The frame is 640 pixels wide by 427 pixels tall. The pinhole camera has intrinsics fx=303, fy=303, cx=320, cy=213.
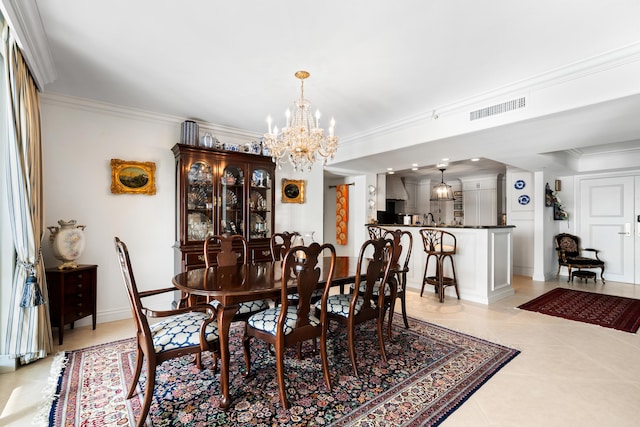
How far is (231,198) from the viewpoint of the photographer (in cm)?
423

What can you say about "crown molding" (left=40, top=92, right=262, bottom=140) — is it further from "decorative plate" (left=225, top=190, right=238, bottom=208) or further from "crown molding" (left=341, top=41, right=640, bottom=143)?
"crown molding" (left=341, top=41, right=640, bottom=143)

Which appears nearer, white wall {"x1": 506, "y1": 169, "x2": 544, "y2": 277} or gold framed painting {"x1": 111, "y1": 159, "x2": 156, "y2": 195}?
gold framed painting {"x1": 111, "y1": 159, "x2": 156, "y2": 195}

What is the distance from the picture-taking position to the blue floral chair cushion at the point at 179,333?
71.6 inches

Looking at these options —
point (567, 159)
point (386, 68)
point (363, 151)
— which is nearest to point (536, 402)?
point (386, 68)

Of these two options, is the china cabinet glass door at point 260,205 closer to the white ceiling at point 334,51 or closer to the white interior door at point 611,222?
the white ceiling at point 334,51

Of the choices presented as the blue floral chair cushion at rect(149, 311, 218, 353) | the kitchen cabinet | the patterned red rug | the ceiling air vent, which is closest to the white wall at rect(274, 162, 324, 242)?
the ceiling air vent

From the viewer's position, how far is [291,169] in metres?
5.22

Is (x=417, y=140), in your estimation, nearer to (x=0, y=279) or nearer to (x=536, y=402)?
(x=536, y=402)

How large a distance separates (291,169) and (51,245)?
3280mm

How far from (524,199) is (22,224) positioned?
7.91 m

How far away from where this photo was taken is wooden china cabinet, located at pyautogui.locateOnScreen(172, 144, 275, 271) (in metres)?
3.77

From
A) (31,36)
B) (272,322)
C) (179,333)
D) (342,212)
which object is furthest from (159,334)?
(342,212)

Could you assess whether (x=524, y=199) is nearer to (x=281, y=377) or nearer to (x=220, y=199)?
(x=220, y=199)

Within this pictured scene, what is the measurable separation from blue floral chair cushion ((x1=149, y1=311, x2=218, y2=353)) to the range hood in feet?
23.1
